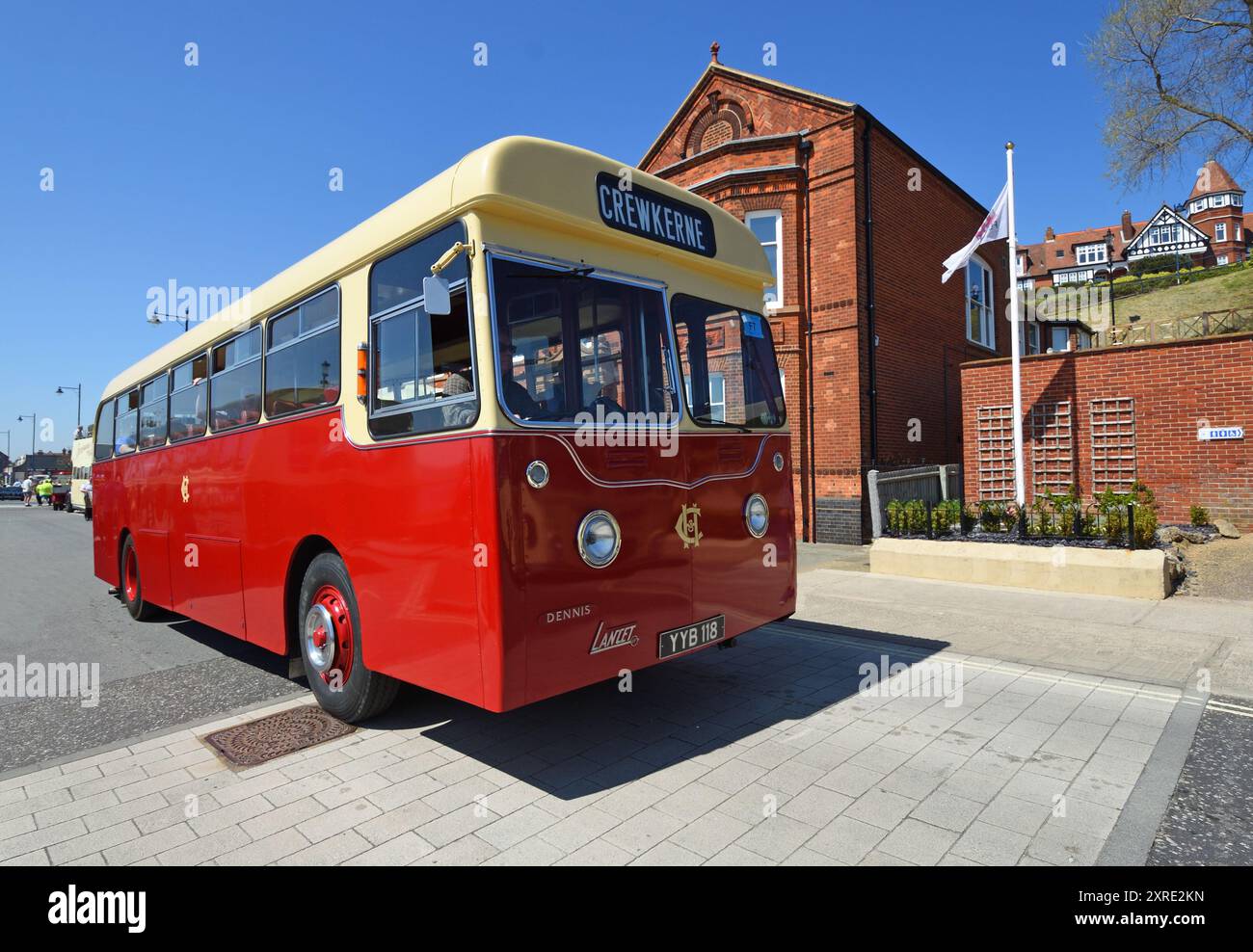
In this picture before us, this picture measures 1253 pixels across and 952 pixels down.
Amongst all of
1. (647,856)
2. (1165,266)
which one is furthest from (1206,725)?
(1165,266)

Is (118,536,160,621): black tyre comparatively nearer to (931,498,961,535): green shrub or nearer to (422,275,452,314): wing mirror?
(422,275,452,314): wing mirror

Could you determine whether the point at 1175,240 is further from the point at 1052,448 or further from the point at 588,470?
the point at 588,470

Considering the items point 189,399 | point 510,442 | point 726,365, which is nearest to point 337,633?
point 510,442

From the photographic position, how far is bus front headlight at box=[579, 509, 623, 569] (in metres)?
3.70

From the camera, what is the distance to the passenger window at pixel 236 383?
560cm

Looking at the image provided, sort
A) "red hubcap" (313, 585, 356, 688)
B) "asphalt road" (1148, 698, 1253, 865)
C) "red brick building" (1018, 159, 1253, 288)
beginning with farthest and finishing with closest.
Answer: "red brick building" (1018, 159, 1253, 288), "red hubcap" (313, 585, 356, 688), "asphalt road" (1148, 698, 1253, 865)

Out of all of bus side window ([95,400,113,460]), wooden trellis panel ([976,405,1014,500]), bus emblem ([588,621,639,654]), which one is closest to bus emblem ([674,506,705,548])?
bus emblem ([588,621,639,654])

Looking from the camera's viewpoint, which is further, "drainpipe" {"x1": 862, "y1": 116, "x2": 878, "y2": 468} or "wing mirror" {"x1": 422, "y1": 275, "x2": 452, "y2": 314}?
"drainpipe" {"x1": 862, "y1": 116, "x2": 878, "y2": 468}

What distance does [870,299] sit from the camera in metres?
14.7

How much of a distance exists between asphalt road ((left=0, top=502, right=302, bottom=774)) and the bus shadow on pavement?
1671 mm

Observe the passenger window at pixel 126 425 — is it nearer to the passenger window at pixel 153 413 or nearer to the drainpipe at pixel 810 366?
the passenger window at pixel 153 413

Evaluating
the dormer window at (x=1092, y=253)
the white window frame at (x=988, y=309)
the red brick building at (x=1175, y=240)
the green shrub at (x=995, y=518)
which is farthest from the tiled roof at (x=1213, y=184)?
the green shrub at (x=995, y=518)

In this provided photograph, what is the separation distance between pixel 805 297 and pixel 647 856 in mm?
13619
